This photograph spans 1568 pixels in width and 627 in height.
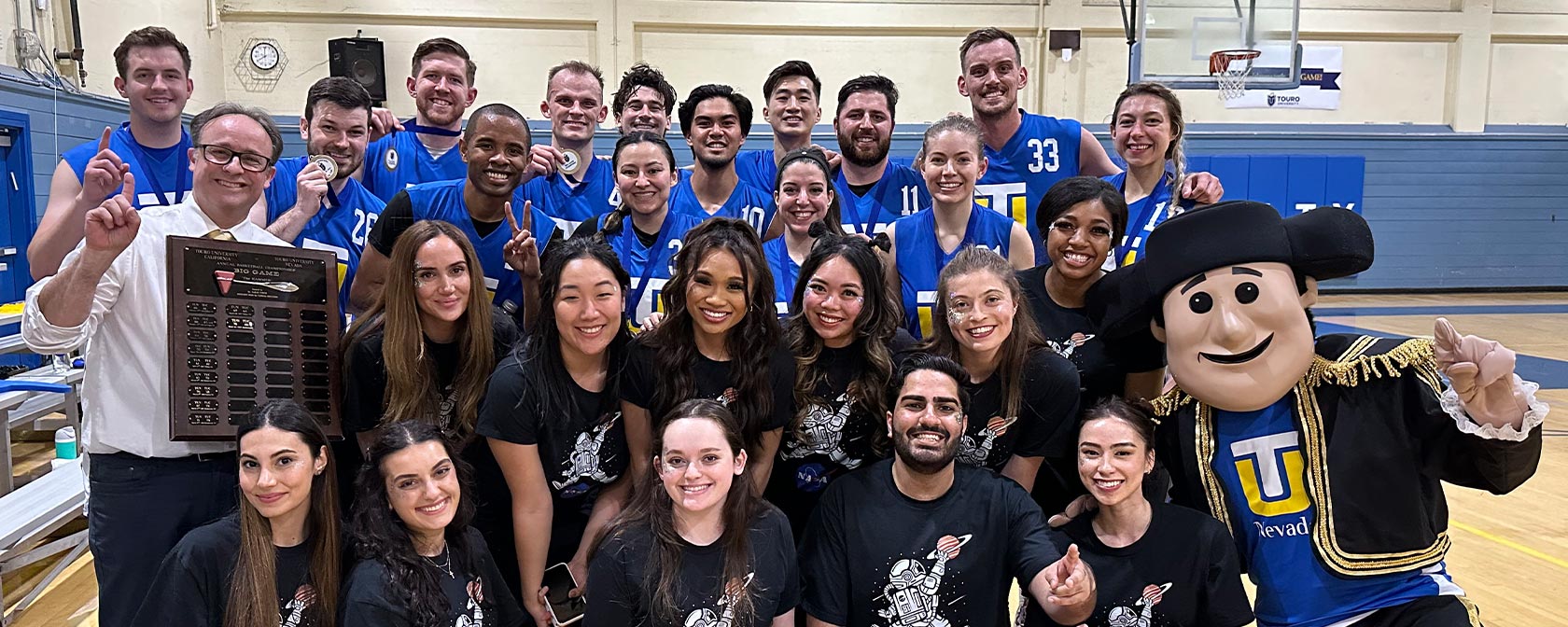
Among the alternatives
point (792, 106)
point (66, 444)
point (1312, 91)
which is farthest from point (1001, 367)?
point (1312, 91)

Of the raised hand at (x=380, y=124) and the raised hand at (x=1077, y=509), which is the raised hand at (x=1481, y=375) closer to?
the raised hand at (x=1077, y=509)

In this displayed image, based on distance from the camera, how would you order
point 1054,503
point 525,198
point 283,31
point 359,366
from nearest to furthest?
point 359,366
point 1054,503
point 525,198
point 283,31

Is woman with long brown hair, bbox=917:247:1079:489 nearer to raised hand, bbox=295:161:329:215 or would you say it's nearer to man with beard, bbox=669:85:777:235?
man with beard, bbox=669:85:777:235

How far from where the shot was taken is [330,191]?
4359mm

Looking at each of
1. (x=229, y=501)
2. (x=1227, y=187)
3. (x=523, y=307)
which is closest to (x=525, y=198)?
(x=523, y=307)

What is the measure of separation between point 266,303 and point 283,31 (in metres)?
11.9

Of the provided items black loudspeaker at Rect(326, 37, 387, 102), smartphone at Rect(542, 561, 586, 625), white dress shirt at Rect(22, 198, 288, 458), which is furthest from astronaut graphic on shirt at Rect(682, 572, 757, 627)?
black loudspeaker at Rect(326, 37, 387, 102)

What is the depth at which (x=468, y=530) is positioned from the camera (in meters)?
3.06

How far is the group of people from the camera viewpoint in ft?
9.39

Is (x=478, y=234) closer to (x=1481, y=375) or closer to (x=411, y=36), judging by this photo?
(x=1481, y=375)

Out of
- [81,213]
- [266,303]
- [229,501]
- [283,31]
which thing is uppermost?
[283,31]

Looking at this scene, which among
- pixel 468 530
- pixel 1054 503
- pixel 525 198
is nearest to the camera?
pixel 468 530

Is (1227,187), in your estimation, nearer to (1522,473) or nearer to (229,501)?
(1522,473)

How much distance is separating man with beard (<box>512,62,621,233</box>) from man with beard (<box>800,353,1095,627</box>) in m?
2.05
